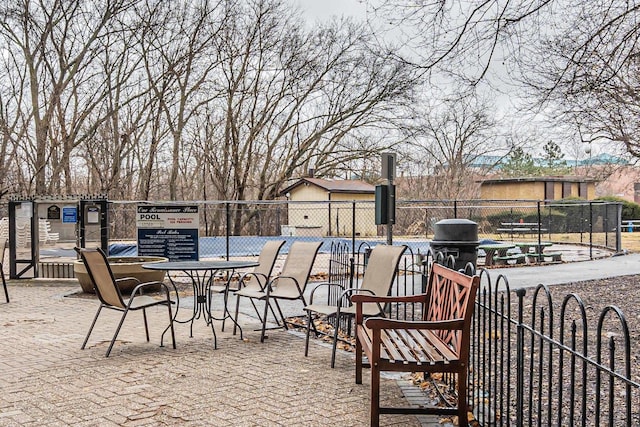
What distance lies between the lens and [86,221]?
1242 centimetres

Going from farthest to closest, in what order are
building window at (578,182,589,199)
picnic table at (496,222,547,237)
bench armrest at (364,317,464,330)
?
building window at (578,182,589,199)
picnic table at (496,222,547,237)
bench armrest at (364,317,464,330)

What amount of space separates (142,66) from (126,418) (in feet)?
73.2

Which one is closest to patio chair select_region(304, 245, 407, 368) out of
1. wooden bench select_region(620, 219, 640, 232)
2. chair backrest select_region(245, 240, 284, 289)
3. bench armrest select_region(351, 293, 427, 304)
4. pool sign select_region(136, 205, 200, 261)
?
bench armrest select_region(351, 293, 427, 304)

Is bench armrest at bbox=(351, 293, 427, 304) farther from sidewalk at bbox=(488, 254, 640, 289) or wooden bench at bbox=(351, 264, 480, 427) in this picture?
sidewalk at bbox=(488, 254, 640, 289)

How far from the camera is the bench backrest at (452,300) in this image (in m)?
3.84

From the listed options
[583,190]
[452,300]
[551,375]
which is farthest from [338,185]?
[551,375]

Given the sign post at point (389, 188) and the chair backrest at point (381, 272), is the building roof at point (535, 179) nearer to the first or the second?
the sign post at point (389, 188)

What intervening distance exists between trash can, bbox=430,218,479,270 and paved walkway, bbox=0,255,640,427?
6.02 ft

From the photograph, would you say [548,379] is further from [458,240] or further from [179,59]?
[179,59]

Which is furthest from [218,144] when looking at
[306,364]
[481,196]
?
[306,364]

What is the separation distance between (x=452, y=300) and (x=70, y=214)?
33.3 ft

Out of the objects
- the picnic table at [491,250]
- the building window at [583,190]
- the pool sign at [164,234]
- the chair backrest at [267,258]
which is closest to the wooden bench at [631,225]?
the building window at [583,190]

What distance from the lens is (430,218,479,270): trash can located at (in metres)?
7.30

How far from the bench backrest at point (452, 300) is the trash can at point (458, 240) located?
2.15m
